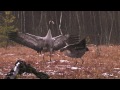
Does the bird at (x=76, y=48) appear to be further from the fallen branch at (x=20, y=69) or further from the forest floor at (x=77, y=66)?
the fallen branch at (x=20, y=69)

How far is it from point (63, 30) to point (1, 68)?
8768 mm

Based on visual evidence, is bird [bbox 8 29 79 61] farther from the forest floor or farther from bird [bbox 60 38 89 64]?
bird [bbox 60 38 89 64]

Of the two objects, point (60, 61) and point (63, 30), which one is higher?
point (63, 30)

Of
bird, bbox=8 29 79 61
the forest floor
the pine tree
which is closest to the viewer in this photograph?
the forest floor

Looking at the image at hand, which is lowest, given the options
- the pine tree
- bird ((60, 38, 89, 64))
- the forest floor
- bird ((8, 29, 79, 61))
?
the forest floor

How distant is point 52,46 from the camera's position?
11812 millimetres

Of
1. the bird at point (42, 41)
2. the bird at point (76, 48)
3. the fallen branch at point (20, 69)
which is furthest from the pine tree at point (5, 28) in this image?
the fallen branch at point (20, 69)

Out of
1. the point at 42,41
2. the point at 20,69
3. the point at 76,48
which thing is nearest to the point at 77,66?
the point at 76,48

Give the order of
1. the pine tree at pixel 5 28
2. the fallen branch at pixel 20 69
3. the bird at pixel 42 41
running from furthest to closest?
the pine tree at pixel 5 28
the bird at pixel 42 41
the fallen branch at pixel 20 69

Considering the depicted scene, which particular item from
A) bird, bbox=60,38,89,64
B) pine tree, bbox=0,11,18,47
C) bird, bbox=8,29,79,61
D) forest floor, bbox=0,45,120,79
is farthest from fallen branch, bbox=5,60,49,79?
pine tree, bbox=0,11,18,47

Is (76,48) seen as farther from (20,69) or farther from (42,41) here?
(20,69)
